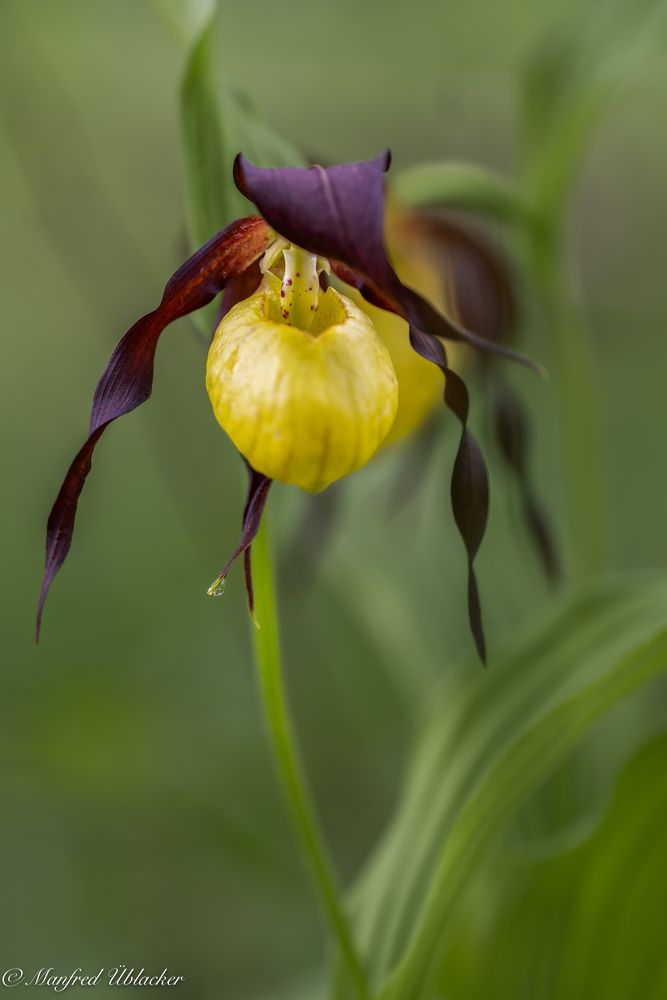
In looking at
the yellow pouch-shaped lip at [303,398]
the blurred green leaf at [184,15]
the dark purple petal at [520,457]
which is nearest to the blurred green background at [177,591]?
the blurred green leaf at [184,15]

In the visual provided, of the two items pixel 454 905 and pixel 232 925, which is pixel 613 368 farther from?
pixel 454 905

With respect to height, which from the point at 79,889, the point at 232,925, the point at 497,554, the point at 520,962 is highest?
the point at 497,554

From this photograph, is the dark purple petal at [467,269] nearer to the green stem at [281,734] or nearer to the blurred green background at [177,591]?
the blurred green background at [177,591]

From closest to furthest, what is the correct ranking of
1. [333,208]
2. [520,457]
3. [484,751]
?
1. [333,208]
2. [484,751]
3. [520,457]

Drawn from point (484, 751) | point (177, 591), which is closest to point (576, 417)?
point (484, 751)

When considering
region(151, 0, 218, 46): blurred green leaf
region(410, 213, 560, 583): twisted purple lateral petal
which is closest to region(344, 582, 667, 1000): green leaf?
region(410, 213, 560, 583): twisted purple lateral petal

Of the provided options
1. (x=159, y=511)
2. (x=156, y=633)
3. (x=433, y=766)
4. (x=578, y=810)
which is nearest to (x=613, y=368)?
(x=159, y=511)

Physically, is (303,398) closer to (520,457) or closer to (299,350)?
(299,350)

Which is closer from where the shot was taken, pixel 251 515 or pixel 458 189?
pixel 251 515
